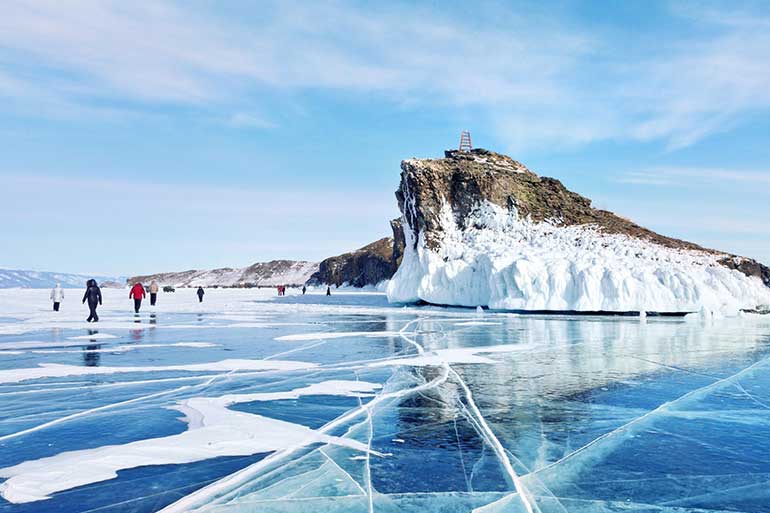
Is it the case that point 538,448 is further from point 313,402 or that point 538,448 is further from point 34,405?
point 34,405

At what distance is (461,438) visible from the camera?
594 centimetres

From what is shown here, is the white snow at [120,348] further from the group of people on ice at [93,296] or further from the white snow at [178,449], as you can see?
the group of people on ice at [93,296]

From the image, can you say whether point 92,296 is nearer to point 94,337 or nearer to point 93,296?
point 93,296

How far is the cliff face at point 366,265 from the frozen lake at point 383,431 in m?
67.7

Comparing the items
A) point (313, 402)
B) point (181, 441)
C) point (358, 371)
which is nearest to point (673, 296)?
point (358, 371)

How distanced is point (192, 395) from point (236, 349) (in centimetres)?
541

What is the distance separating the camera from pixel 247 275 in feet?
459

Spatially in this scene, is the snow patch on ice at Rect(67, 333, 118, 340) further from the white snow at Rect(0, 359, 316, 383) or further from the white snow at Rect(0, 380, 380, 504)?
the white snow at Rect(0, 380, 380, 504)

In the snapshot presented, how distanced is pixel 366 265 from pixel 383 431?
88.2 metres

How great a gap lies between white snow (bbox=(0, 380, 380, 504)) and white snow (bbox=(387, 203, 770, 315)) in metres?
22.0

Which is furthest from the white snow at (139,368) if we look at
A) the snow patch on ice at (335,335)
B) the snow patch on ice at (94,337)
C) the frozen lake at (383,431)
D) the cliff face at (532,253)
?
the cliff face at (532,253)

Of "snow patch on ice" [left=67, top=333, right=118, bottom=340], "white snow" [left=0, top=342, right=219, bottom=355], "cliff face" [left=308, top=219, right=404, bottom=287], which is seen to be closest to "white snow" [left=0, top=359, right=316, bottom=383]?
"white snow" [left=0, top=342, right=219, bottom=355]

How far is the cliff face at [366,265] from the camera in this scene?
8194 cm

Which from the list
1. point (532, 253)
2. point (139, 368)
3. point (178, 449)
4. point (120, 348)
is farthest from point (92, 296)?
point (532, 253)
